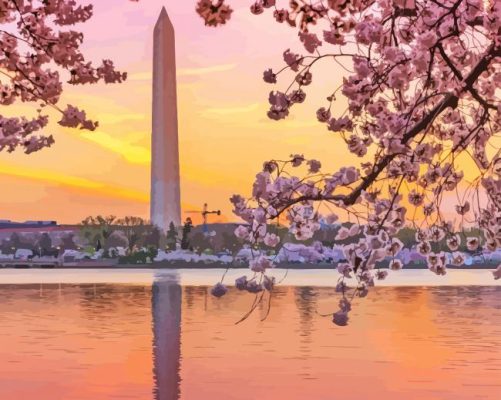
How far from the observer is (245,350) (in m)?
26.9

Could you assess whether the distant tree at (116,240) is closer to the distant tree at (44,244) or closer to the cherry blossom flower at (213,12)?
the distant tree at (44,244)

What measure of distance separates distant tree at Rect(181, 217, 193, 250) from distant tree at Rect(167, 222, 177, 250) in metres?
4.71

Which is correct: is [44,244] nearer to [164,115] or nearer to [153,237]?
[153,237]

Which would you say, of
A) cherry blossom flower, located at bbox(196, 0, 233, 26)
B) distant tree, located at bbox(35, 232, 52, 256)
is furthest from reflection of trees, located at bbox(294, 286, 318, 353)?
distant tree, located at bbox(35, 232, 52, 256)

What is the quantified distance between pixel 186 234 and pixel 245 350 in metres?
82.2

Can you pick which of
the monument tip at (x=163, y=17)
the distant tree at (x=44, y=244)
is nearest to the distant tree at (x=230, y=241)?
the distant tree at (x=44, y=244)

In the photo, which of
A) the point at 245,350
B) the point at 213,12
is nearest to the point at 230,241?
the point at 245,350

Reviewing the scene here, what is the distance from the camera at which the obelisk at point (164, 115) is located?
68062mm

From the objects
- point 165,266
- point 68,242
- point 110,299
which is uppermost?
point 68,242

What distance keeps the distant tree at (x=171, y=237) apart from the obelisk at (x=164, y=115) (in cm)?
1005

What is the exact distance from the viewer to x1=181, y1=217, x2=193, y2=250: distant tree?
349ft

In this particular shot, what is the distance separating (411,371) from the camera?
75.0 feet

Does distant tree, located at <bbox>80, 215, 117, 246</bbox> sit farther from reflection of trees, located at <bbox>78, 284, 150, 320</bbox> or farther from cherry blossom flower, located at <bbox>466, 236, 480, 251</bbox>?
cherry blossom flower, located at <bbox>466, 236, 480, 251</bbox>

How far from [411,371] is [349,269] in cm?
1059
